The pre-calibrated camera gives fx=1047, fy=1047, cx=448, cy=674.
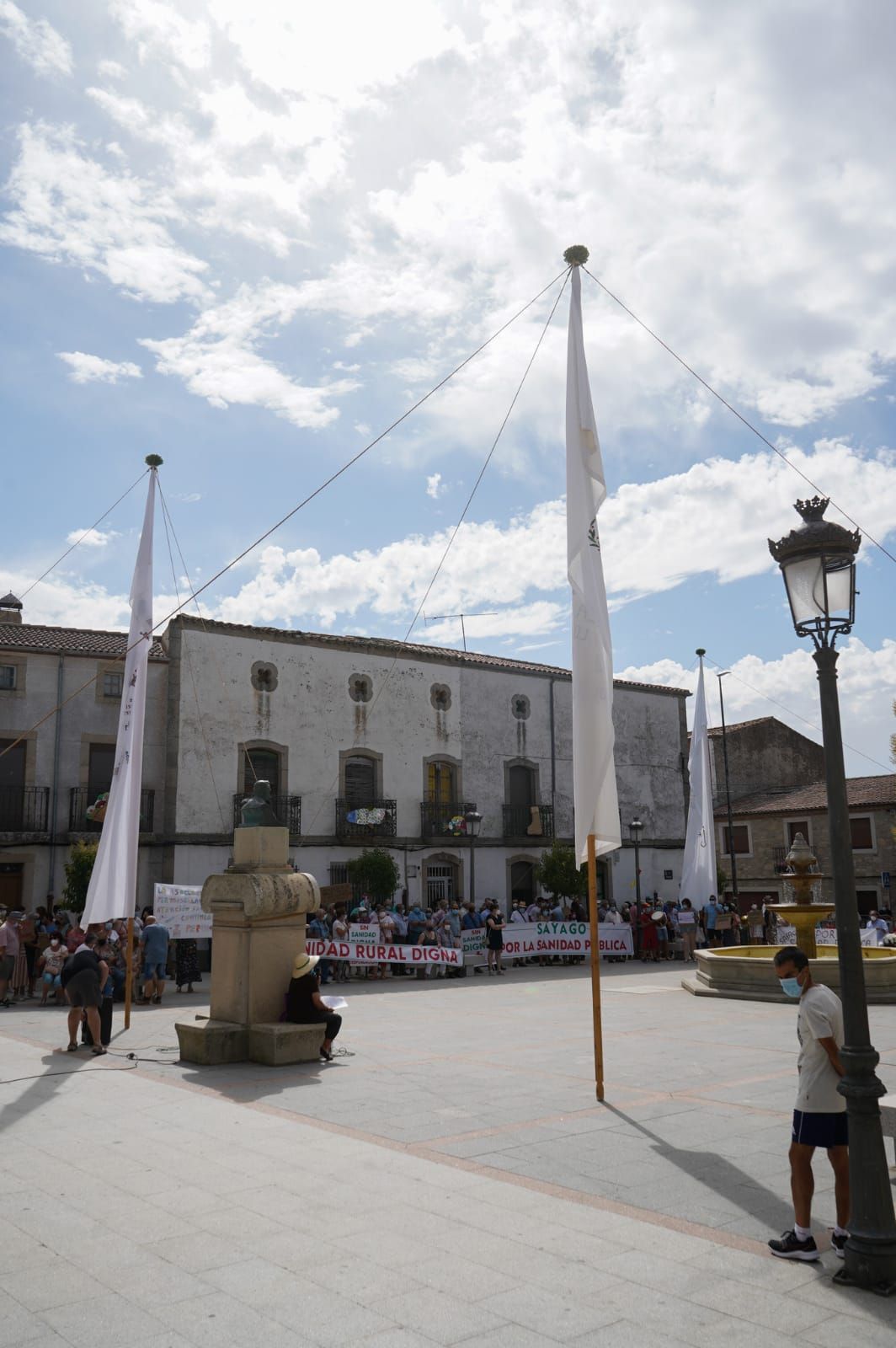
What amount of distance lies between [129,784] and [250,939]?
112 inches

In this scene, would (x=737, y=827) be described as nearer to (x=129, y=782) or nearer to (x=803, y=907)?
(x=803, y=907)

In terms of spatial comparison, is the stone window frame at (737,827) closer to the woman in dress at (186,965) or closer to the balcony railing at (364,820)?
the balcony railing at (364,820)

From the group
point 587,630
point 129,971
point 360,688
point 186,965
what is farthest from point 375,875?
point 587,630

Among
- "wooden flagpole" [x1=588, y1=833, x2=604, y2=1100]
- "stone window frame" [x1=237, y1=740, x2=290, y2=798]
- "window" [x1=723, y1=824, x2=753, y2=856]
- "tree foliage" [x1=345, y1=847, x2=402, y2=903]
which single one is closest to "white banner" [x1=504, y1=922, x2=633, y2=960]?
"tree foliage" [x1=345, y1=847, x2=402, y2=903]

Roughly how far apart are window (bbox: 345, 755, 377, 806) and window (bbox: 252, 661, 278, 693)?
10.3ft

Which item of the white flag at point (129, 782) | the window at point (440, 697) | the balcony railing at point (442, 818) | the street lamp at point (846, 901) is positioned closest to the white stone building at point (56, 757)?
the balcony railing at point (442, 818)

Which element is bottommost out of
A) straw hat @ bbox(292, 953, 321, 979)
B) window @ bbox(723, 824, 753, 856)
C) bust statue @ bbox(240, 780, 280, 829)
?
straw hat @ bbox(292, 953, 321, 979)

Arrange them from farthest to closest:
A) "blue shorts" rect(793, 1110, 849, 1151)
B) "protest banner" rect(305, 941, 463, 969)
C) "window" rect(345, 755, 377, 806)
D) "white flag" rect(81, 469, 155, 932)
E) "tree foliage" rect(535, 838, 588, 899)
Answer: "window" rect(345, 755, 377, 806) → "tree foliage" rect(535, 838, 588, 899) → "protest banner" rect(305, 941, 463, 969) → "white flag" rect(81, 469, 155, 932) → "blue shorts" rect(793, 1110, 849, 1151)

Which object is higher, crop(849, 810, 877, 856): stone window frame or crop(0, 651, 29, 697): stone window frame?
crop(0, 651, 29, 697): stone window frame

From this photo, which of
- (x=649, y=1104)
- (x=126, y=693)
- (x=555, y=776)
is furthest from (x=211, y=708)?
(x=649, y=1104)

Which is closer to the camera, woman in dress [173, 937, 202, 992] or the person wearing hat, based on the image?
the person wearing hat

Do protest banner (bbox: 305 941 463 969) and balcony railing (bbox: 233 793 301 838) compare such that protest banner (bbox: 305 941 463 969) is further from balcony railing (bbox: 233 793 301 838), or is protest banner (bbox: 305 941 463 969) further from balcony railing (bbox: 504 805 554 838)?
balcony railing (bbox: 504 805 554 838)

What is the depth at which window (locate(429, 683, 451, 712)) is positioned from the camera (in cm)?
3247

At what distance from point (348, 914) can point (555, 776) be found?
1264 centimetres
